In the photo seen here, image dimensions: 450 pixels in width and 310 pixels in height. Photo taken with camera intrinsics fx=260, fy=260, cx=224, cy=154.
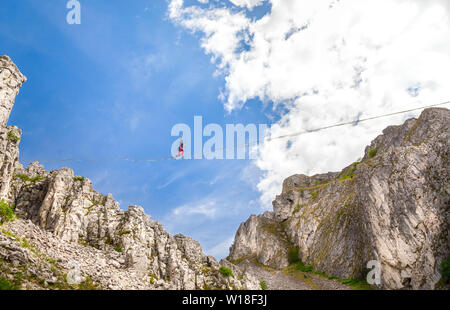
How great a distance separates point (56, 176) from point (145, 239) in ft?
61.2

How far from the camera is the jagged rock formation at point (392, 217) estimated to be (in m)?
50.6

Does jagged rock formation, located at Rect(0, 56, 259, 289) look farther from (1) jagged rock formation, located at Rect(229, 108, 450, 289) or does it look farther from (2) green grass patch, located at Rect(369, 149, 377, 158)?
(2) green grass patch, located at Rect(369, 149, 377, 158)

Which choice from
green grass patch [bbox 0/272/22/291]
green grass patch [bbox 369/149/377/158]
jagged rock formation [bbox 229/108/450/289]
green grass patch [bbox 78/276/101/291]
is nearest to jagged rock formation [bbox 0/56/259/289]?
green grass patch [bbox 78/276/101/291]

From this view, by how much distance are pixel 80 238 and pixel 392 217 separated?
204 feet

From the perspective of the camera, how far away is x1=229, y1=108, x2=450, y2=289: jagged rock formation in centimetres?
5059

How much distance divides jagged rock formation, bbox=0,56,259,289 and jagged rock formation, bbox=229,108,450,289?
3023 cm

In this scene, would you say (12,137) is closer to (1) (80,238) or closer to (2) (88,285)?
(1) (80,238)

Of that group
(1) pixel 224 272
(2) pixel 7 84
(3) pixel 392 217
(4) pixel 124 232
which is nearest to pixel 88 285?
(4) pixel 124 232

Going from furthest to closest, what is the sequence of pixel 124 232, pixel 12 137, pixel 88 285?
pixel 124 232 < pixel 12 137 < pixel 88 285

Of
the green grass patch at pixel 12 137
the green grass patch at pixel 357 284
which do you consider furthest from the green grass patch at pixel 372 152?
the green grass patch at pixel 12 137

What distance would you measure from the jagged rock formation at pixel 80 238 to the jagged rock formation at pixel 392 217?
3023 centimetres

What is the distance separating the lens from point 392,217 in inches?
2271

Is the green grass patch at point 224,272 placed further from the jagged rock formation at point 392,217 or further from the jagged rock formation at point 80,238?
the jagged rock formation at point 392,217

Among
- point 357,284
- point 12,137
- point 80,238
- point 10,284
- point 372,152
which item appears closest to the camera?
point 10,284
